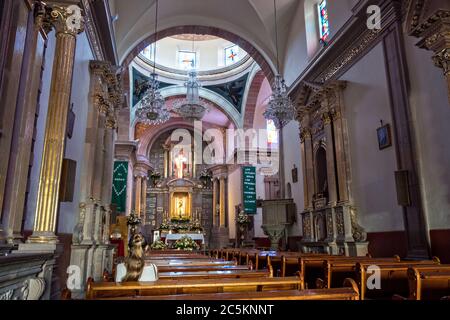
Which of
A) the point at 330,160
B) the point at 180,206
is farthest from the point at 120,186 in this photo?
the point at 180,206

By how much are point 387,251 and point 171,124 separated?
1571 centimetres

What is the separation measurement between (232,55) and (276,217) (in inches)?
383

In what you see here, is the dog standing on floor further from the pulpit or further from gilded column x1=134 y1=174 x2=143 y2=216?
gilded column x1=134 y1=174 x2=143 y2=216

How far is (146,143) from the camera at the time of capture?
19.5 meters

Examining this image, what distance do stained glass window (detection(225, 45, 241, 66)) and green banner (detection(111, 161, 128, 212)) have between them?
7.82 meters

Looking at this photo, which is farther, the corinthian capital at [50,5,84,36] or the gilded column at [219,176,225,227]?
the gilded column at [219,176,225,227]

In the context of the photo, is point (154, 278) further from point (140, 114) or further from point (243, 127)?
point (243, 127)

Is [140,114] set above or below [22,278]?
above

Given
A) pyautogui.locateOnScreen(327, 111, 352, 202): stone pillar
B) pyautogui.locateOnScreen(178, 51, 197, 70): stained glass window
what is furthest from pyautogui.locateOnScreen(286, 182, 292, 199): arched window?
pyautogui.locateOnScreen(178, 51, 197, 70): stained glass window

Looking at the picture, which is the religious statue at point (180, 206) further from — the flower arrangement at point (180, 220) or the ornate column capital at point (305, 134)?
the ornate column capital at point (305, 134)

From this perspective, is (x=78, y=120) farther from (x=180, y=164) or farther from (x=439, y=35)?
(x=180, y=164)

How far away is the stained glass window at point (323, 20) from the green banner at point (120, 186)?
7.85 metres

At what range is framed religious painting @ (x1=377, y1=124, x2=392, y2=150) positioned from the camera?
238 inches
